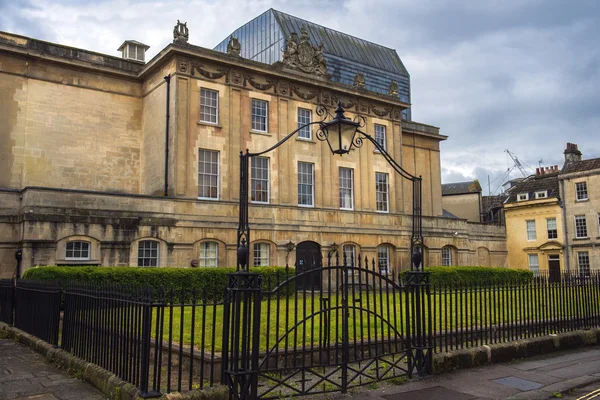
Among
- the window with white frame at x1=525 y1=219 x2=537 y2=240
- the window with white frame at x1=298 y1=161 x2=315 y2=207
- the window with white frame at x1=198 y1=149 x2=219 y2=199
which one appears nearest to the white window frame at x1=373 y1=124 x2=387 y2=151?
the window with white frame at x1=298 y1=161 x2=315 y2=207

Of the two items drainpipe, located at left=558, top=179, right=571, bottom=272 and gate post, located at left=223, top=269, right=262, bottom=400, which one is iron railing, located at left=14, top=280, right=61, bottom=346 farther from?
drainpipe, located at left=558, top=179, right=571, bottom=272

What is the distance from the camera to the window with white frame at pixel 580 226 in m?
36.6

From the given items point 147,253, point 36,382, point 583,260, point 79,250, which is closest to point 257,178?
point 147,253

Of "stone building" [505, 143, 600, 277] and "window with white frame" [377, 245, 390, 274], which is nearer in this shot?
"window with white frame" [377, 245, 390, 274]

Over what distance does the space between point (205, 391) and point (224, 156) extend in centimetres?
1826

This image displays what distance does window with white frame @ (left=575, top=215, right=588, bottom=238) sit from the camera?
36559mm

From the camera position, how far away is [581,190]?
1455 inches

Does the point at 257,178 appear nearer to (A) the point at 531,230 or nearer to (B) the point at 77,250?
(B) the point at 77,250

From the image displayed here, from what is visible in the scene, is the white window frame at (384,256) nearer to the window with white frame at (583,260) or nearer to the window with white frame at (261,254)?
the window with white frame at (261,254)

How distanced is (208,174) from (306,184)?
17.8ft

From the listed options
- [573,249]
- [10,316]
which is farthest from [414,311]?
[573,249]

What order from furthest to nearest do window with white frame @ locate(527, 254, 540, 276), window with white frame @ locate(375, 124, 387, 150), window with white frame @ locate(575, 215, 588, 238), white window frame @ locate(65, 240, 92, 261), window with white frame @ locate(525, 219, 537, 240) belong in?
window with white frame @ locate(525, 219, 537, 240), window with white frame @ locate(527, 254, 540, 276), window with white frame @ locate(575, 215, 588, 238), window with white frame @ locate(375, 124, 387, 150), white window frame @ locate(65, 240, 92, 261)

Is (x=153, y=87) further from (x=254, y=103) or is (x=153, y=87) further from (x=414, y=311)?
(x=414, y=311)

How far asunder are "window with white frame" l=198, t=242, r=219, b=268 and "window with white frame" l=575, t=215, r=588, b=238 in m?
27.5
